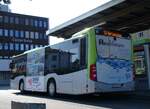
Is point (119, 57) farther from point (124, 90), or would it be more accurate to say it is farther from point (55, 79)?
point (55, 79)

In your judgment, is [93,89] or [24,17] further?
[24,17]

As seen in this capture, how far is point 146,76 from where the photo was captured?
23.0 meters

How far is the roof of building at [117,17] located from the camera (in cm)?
2207

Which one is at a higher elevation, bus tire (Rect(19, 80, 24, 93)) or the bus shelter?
the bus shelter

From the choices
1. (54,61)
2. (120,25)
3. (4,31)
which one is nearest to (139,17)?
(120,25)

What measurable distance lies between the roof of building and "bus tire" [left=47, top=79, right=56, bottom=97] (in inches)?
167

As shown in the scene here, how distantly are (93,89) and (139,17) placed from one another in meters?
8.45

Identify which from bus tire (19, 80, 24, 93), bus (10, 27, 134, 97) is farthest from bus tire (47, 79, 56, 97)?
bus tire (19, 80, 24, 93)

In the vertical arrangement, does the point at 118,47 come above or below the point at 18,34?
below

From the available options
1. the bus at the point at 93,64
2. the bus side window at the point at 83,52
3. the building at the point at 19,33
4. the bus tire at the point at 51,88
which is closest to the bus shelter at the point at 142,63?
the bus at the point at 93,64

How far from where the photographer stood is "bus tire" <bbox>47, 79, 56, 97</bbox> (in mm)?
21922

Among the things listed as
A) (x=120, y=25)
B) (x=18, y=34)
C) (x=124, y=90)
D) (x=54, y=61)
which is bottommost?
(x=124, y=90)

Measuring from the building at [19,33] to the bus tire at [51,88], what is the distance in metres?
78.0

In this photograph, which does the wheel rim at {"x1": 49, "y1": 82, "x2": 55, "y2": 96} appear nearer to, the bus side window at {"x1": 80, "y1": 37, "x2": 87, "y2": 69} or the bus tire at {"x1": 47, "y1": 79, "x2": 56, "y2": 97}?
the bus tire at {"x1": 47, "y1": 79, "x2": 56, "y2": 97}
